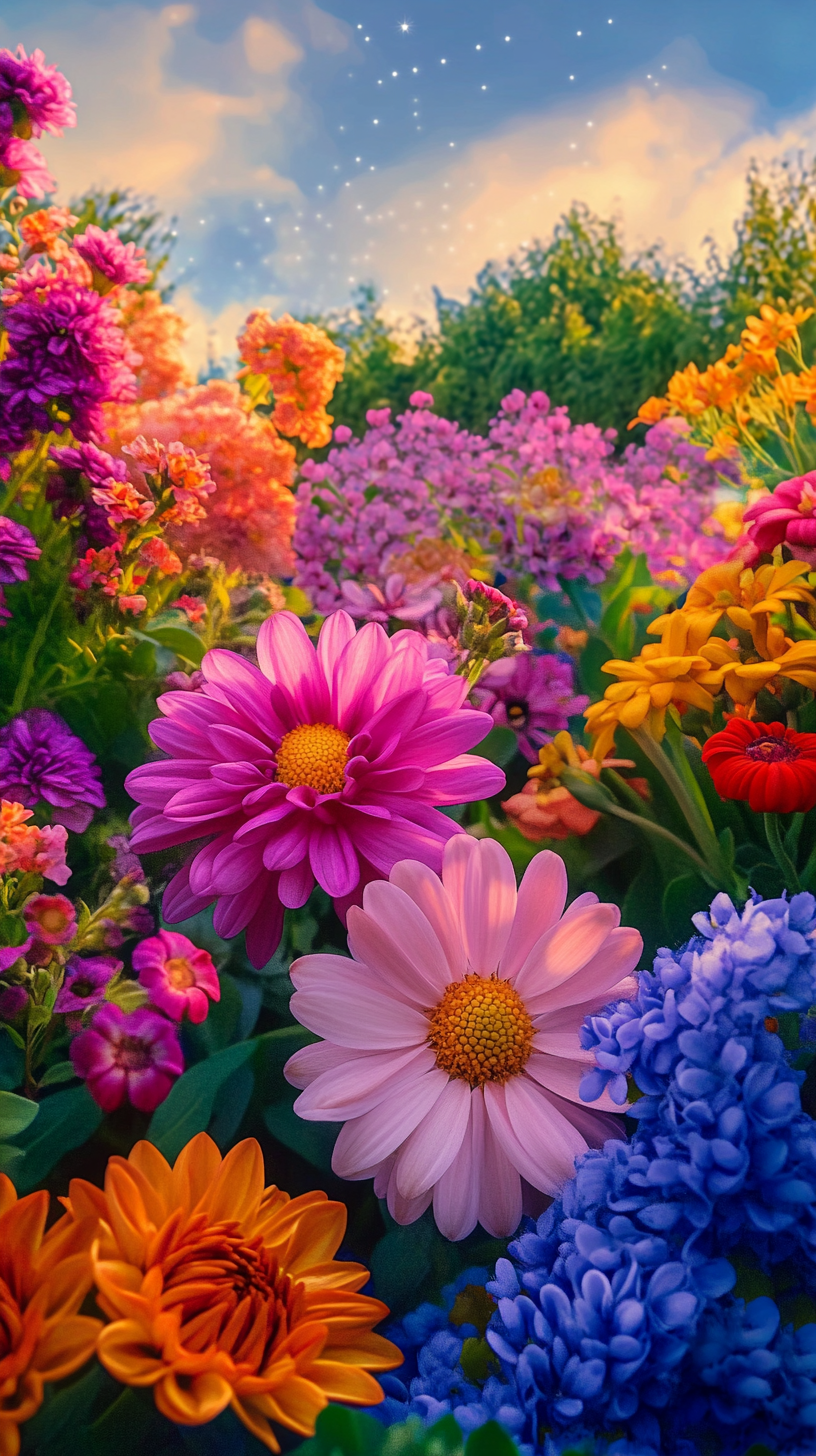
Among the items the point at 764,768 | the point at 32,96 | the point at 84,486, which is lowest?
the point at 764,768

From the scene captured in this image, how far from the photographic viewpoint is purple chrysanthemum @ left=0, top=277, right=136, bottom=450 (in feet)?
2.37

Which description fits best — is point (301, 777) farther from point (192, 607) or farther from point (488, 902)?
point (192, 607)

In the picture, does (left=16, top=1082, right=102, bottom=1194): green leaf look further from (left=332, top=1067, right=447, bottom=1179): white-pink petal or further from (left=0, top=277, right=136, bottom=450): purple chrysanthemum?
(left=0, top=277, right=136, bottom=450): purple chrysanthemum

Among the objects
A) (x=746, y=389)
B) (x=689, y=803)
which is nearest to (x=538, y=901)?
(x=689, y=803)

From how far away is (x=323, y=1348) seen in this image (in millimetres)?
379

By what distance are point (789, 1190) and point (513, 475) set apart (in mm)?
1017

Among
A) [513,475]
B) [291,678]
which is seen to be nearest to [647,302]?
[513,475]

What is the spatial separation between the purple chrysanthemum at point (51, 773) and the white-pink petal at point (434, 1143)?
268 mm

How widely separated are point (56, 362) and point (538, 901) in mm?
497

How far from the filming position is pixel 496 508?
1249mm

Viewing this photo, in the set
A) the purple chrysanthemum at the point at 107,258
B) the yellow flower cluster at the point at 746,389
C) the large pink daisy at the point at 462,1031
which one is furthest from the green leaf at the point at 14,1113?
the yellow flower cluster at the point at 746,389

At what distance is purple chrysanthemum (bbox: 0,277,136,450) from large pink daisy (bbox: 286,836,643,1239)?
0.45m

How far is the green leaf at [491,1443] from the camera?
296mm

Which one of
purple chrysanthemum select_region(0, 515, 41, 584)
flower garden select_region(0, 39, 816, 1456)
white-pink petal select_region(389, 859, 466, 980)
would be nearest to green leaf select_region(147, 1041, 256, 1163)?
flower garden select_region(0, 39, 816, 1456)
